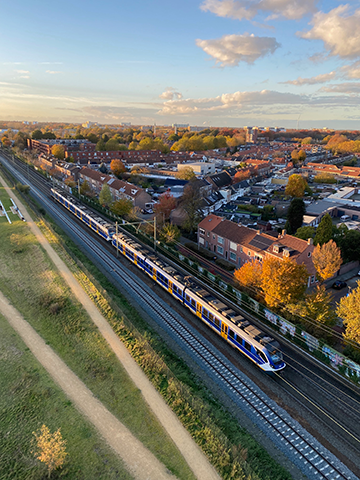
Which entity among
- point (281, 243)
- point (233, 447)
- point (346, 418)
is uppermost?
point (281, 243)

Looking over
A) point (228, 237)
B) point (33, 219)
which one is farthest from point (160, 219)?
point (33, 219)

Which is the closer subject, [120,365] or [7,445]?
[7,445]

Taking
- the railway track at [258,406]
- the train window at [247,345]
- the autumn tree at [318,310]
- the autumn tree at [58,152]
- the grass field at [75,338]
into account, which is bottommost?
the railway track at [258,406]

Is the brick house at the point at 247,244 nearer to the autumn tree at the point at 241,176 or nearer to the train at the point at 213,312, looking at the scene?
the train at the point at 213,312

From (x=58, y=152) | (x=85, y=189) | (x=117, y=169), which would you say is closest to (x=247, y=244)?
(x=85, y=189)

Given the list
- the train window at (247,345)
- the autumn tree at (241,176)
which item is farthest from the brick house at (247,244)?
the autumn tree at (241,176)

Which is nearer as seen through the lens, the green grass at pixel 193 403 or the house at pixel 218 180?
the green grass at pixel 193 403

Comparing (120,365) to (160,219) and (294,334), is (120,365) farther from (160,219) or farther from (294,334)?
(160,219)
